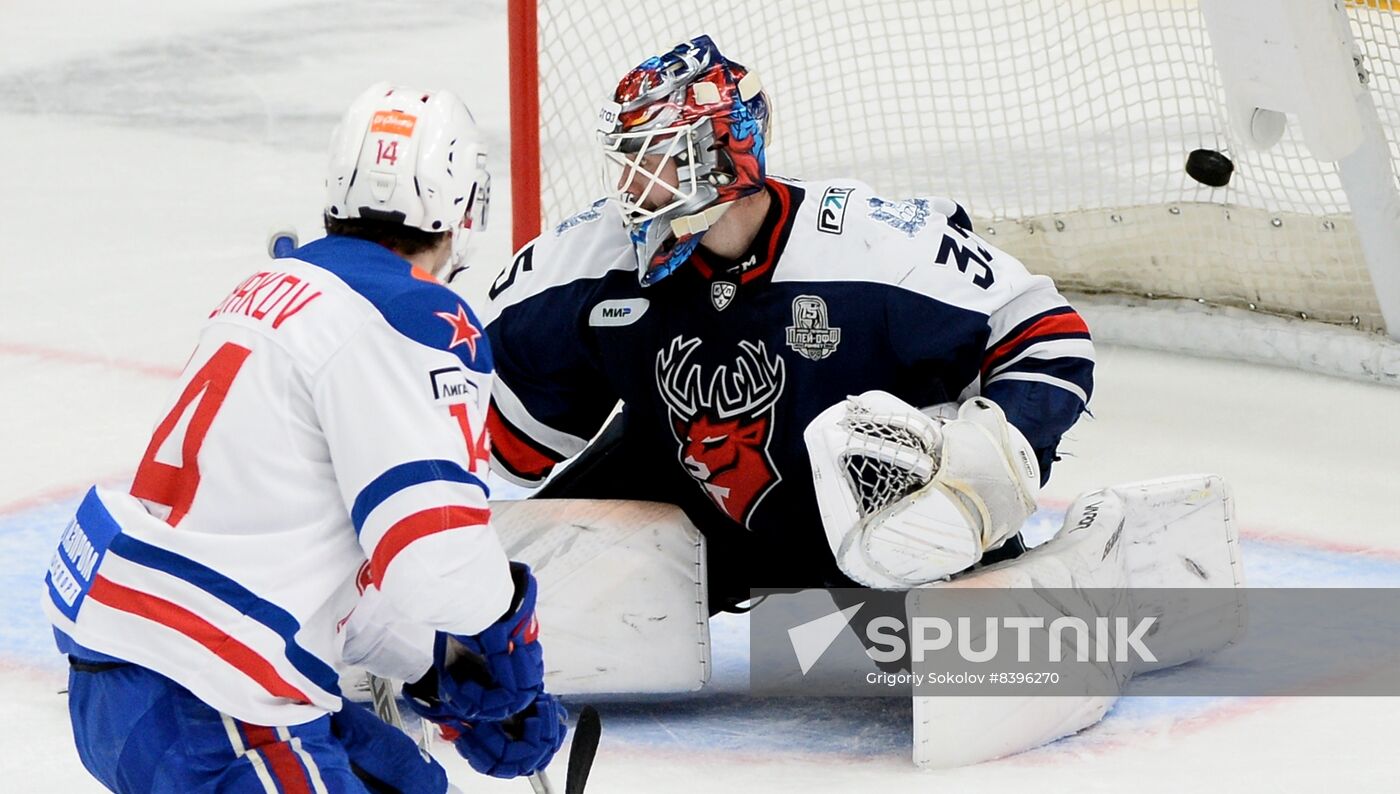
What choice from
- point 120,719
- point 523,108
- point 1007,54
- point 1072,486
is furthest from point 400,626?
point 1007,54

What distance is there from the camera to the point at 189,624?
1904mm

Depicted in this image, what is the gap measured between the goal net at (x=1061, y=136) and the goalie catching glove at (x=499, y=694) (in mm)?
2570

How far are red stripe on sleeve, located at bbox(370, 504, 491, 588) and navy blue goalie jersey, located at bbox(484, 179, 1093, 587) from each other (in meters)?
0.94

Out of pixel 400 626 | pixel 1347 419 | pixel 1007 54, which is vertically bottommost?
pixel 1347 419

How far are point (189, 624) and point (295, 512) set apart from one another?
0.14 meters

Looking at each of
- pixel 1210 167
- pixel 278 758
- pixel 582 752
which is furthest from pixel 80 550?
pixel 1210 167

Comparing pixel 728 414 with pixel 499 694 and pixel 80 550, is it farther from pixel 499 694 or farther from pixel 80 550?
pixel 80 550

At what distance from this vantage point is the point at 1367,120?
163 inches

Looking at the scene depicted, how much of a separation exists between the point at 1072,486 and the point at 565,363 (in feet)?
4.64

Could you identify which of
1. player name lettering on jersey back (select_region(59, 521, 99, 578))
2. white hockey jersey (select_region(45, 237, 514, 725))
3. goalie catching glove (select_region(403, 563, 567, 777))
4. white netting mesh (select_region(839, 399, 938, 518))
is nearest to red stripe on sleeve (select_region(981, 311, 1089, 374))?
white netting mesh (select_region(839, 399, 938, 518))

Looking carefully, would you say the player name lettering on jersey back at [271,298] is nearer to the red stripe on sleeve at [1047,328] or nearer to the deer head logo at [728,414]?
the deer head logo at [728,414]

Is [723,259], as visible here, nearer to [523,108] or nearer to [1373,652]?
[1373,652]

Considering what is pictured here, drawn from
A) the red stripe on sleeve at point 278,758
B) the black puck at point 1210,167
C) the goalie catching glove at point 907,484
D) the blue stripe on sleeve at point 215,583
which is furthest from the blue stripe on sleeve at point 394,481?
the black puck at point 1210,167

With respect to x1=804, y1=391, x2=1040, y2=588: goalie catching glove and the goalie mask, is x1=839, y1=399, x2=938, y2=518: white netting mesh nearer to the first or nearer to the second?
x1=804, y1=391, x2=1040, y2=588: goalie catching glove
